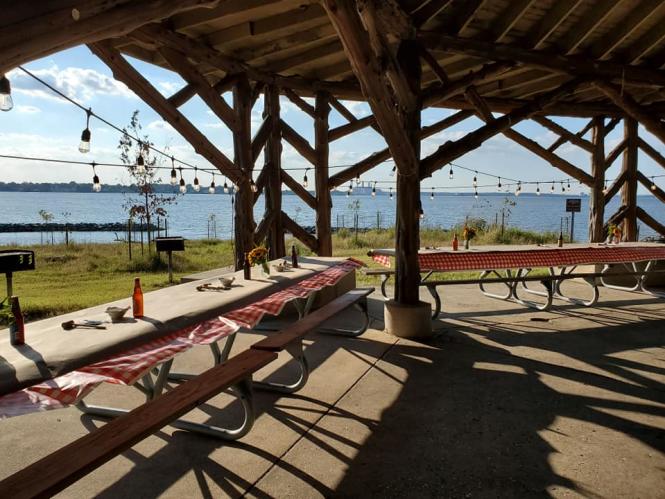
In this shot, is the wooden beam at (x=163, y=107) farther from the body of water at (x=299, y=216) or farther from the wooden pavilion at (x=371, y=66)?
the body of water at (x=299, y=216)

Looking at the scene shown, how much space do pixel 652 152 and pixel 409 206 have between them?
24.0ft

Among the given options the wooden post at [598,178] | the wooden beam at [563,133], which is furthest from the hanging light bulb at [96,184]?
the wooden post at [598,178]

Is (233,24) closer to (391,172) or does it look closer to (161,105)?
(161,105)

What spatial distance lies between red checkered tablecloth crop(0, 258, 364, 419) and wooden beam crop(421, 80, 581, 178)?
8.26ft

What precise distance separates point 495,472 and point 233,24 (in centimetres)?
477

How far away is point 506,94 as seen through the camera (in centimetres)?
857

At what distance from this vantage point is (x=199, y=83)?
523 cm

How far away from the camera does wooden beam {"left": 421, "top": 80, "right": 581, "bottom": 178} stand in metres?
5.26

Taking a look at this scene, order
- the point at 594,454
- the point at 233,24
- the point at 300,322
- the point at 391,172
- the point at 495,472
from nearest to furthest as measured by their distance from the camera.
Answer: the point at 495,472 → the point at 594,454 → the point at 300,322 → the point at 233,24 → the point at 391,172

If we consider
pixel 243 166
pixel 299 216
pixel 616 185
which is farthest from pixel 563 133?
pixel 299 216

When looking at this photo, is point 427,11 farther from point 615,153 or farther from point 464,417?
point 615,153

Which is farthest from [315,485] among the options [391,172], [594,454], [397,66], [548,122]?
[548,122]

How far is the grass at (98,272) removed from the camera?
707 cm

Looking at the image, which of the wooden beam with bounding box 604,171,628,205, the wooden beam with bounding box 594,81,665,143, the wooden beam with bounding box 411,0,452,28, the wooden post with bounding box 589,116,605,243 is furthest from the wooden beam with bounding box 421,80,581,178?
the wooden beam with bounding box 604,171,628,205
